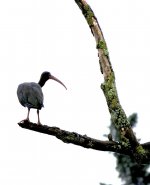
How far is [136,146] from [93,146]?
61 cm

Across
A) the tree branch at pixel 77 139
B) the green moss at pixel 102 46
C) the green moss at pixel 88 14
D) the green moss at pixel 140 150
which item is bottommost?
the green moss at pixel 140 150

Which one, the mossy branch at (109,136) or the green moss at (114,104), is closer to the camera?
the mossy branch at (109,136)

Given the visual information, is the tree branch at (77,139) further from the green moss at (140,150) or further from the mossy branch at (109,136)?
→ the green moss at (140,150)

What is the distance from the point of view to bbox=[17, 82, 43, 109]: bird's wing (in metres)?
11.2

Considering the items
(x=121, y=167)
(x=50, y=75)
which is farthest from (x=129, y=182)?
(x=50, y=75)

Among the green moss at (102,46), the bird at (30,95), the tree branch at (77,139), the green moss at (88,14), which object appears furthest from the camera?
the bird at (30,95)

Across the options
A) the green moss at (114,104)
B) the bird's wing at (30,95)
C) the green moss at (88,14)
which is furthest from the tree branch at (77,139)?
the bird's wing at (30,95)

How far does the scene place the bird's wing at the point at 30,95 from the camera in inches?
440

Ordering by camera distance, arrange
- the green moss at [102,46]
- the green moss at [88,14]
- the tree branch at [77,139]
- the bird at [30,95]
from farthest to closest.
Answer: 1. the bird at [30,95]
2. the green moss at [88,14]
3. the green moss at [102,46]
4. the tree branch at [77,139]

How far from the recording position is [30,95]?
1157cm

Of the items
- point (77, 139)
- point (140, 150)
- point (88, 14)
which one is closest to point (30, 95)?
point (88, 14)

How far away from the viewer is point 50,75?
13.9m

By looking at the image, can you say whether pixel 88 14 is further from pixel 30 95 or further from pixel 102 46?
pixel 30 95

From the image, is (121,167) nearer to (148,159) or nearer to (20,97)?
(20,97)
